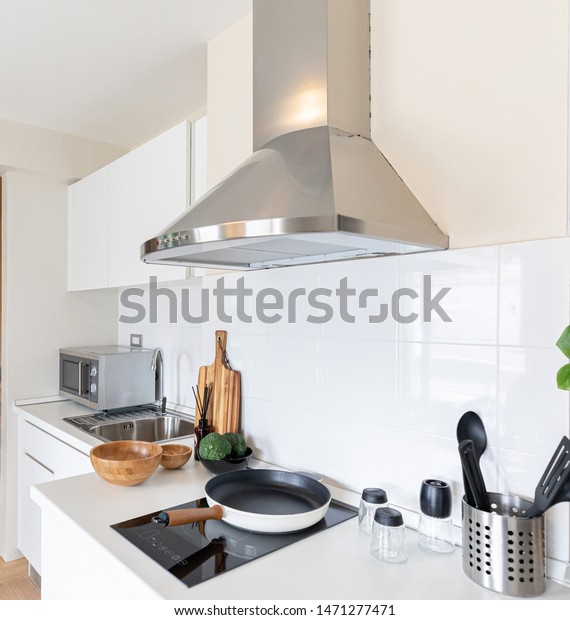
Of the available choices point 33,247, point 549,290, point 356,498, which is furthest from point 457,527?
point 33,247

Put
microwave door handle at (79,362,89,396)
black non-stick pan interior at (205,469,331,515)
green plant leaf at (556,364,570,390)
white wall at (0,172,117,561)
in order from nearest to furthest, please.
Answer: green plant leaf at (556,364,570,390) < black non-stick pan interior at (205,469,331,515) < microwave door handle at (79,362,89,396) < white wall at (0,172,117,561)

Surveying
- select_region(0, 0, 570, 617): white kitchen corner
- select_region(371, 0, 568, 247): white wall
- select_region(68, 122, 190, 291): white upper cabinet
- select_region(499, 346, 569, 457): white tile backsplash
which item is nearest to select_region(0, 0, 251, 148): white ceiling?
select_region(0, 0, 570, 617): white kitchen corner

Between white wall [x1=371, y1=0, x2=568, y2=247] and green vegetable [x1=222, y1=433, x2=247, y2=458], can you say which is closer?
white wall [x1=371, y1=0, x2=568, y2=247]

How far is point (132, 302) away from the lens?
2924mm

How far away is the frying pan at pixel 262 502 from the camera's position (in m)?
1.09

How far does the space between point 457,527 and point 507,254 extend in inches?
24.5

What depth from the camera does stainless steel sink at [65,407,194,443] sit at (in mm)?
2162

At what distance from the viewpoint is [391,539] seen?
3.26 ft

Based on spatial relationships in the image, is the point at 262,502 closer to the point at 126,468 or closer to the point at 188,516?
the point at 188,516

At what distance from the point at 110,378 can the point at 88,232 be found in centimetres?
79

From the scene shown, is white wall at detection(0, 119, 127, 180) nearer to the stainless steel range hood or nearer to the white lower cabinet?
the white lower cabinet

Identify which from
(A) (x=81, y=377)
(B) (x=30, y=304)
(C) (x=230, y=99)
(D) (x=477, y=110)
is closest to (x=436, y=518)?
(D) (x=477, y=110)

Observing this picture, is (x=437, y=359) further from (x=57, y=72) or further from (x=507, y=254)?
(x=57, y=72)

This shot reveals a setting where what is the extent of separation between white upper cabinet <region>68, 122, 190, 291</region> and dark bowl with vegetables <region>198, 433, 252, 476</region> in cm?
64
